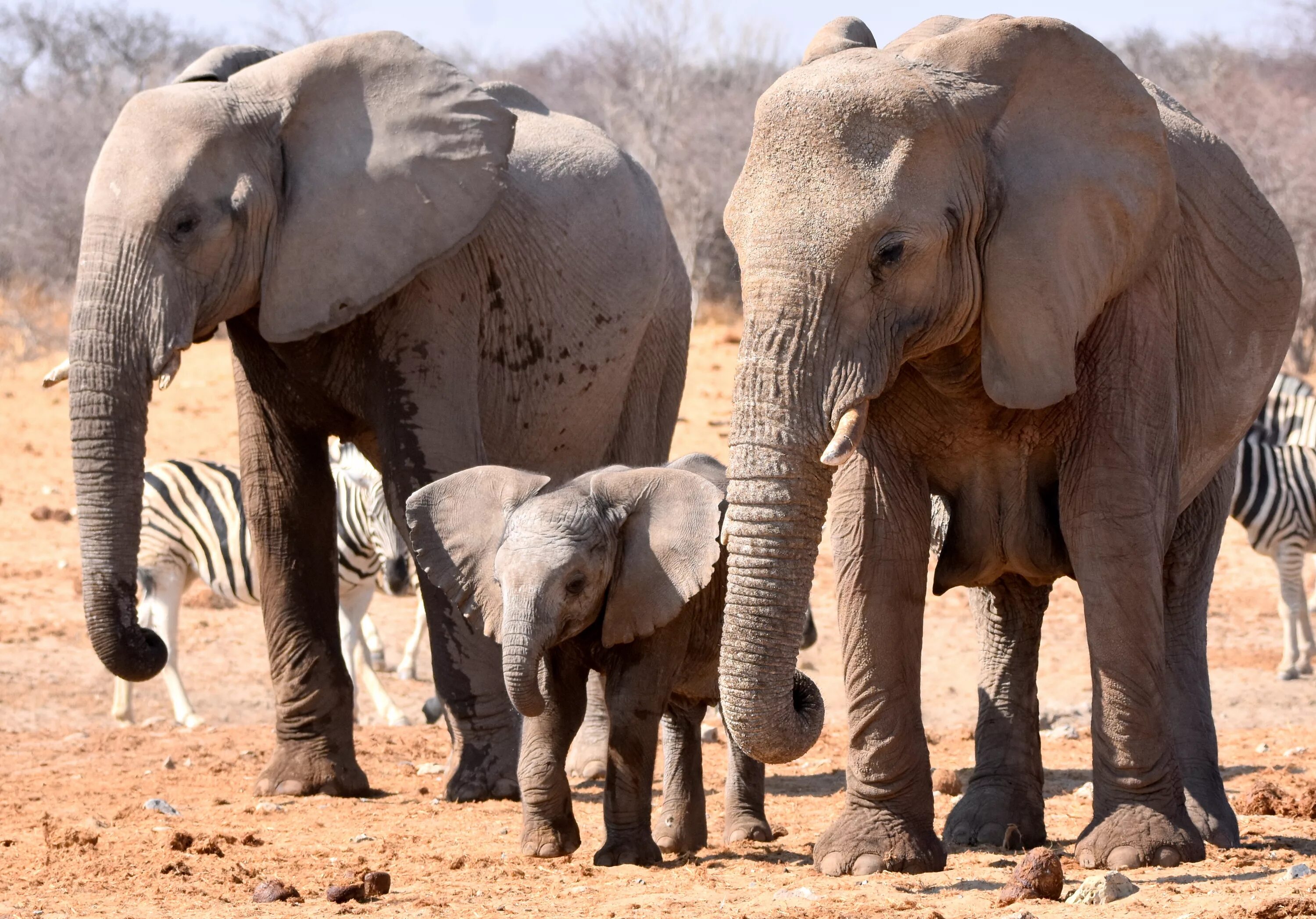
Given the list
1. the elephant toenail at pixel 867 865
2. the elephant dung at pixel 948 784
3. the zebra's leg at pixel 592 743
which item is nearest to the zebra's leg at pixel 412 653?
the zebra's leg at pixel 592 743

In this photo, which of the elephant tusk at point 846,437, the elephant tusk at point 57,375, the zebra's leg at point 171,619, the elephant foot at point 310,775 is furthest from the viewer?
the zebra's leg at point 171,619

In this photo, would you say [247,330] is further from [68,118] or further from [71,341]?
[68,118]

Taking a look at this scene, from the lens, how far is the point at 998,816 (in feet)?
20.3

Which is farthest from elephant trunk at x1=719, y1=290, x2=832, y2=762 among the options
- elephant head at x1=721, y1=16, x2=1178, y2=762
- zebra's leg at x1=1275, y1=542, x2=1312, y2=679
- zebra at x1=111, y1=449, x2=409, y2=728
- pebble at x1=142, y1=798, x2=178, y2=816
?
zebra's leg at x1=1275, y1=542, x2=1312, y2=679

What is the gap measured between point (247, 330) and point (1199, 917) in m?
4.49

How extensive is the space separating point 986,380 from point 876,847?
1.34 m

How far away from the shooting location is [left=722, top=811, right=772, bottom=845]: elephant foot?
21.0ft

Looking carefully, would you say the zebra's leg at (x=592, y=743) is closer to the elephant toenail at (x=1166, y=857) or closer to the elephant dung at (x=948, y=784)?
the elephant dung at (x=948, y=784)

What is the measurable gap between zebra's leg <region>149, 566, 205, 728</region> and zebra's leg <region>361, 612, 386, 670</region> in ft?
3.17

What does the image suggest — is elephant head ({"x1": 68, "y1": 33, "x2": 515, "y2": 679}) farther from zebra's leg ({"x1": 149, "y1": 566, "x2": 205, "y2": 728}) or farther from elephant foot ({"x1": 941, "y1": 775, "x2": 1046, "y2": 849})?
zebra's leg ({"x1": 149, "y1": 566, "x2": 205, "y2": 728})

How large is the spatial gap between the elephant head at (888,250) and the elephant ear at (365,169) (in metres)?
2.57

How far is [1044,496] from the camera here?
561 cm

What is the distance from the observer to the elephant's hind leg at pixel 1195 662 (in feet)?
19.9

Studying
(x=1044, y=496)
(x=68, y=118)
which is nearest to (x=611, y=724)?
(x=1044, y=496)
